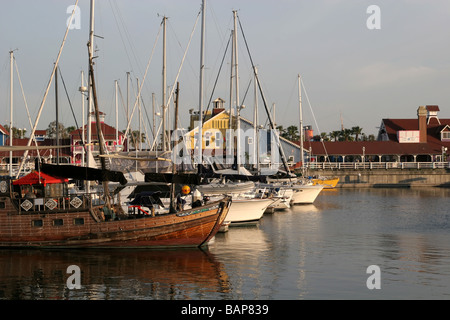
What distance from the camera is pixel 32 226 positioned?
28.6 meters

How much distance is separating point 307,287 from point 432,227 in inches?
789

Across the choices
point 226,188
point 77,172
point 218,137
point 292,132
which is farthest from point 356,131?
point 77,172

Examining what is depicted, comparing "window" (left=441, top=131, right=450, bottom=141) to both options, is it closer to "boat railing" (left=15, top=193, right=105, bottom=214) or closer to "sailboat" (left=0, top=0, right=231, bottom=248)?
"sailboat" (left=0, top=0, right=231, bottom=248)

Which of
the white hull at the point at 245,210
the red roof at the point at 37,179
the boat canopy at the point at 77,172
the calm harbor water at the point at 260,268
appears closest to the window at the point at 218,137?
the white hull at the point at 245,210

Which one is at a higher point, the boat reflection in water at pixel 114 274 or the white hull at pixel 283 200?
the white hull at pixel 283 200

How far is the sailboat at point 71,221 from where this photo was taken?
2817 cm

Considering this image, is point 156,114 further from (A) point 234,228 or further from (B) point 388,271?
(B) point 388,271

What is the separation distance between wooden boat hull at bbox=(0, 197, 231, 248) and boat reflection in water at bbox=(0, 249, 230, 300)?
0.45m

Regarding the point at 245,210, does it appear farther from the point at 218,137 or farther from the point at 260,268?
the point at 218,137

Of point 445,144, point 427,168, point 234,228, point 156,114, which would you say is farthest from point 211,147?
point 234,228

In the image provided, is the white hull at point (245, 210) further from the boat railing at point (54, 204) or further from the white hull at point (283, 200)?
the boat railing at point (54, 204)

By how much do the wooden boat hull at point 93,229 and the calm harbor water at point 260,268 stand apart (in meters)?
0.52

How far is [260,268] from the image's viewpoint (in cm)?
2519

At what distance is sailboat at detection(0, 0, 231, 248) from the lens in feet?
92.4
